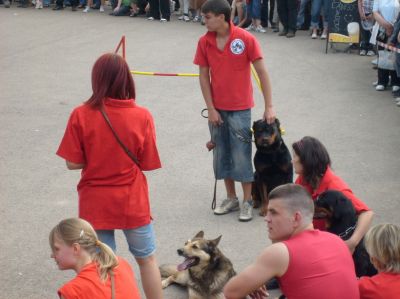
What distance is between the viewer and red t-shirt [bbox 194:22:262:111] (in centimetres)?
657

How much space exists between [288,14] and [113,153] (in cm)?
1356

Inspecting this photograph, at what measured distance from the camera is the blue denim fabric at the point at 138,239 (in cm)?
478

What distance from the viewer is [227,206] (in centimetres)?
725

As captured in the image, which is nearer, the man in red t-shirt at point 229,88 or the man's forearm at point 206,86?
the man in red t-shirt at point 229,88

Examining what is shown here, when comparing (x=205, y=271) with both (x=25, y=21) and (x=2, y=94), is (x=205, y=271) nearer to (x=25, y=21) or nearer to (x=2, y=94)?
(x=2, y=94)

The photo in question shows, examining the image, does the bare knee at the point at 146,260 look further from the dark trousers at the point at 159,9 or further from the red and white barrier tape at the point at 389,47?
the dark trousers at the point at 159,9

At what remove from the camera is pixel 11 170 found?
8.46m

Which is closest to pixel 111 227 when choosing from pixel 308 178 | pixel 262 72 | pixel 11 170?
pixel 308 178

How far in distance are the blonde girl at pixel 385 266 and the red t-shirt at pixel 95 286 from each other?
1.26m

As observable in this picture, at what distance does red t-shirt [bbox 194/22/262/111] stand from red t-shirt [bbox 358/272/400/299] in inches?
120

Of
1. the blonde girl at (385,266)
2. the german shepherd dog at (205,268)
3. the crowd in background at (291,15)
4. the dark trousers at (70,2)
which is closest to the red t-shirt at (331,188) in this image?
the german shepherd dog at (205,268)

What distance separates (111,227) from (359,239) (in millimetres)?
1609

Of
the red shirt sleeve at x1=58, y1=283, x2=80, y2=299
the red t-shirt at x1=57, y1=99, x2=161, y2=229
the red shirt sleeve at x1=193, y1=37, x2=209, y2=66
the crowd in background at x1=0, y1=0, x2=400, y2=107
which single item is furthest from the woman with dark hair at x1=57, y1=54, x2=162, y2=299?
the crowd in background at x1=0, y1=0, x2=400, y2=107

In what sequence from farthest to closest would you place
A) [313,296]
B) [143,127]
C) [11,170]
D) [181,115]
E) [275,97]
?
[275,97], [181,115], [11,170], [143,127], [313,296]
